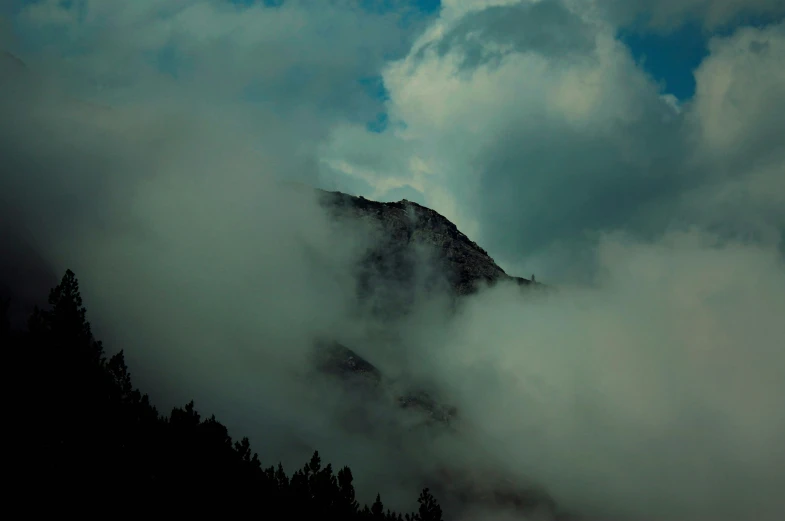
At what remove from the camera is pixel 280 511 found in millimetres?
137875

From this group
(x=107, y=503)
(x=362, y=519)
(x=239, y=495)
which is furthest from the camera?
(x=362, y=519)

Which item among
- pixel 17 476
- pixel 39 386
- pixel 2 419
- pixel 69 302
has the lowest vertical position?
pixel 17 476

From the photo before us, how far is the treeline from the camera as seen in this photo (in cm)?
11025

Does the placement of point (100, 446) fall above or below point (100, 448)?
above

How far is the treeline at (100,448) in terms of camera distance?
110250 mm

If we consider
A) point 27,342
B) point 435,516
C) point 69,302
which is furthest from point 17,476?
point 435,516

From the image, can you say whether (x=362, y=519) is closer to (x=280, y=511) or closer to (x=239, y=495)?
→ (x=280, y=511)

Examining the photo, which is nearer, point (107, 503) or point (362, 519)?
point (107, 503)

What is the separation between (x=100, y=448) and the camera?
120438 millimetres

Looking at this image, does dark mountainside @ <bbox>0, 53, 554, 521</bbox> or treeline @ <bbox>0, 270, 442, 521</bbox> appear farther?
dark mountainside @ <bbox>0, 53, 554, 521</bbox>

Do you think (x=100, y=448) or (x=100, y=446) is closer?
(x=100, y=448)

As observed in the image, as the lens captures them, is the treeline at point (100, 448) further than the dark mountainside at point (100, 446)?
No

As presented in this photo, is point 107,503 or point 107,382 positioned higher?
point 107,382

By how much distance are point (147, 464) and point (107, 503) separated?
44.0 ft
